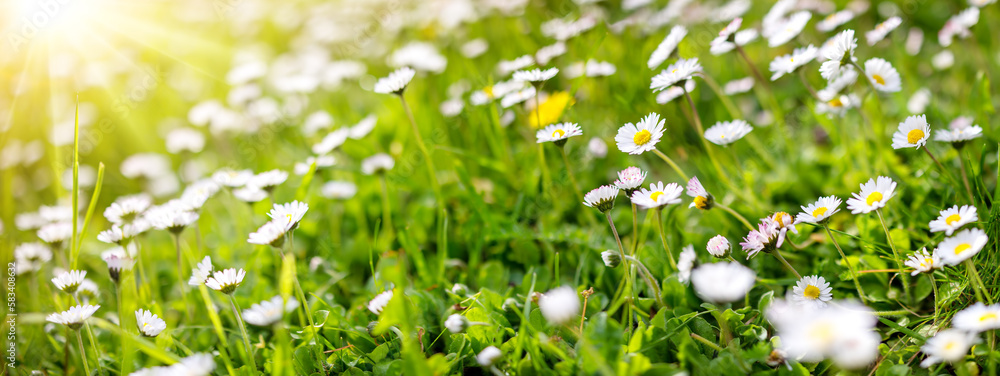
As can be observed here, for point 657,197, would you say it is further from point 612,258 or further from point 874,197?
point 874,197

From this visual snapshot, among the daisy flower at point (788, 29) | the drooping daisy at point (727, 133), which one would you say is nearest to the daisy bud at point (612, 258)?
the drooping daisy at point (727, 133)

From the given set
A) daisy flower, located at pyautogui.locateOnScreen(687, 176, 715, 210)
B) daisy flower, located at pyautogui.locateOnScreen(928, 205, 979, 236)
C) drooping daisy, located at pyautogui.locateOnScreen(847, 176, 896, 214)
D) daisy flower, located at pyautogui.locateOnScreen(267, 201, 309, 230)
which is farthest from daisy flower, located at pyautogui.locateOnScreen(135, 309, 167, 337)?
daisy flower, located at pyautogui.locateOnScreen(928, 205, 979, 236)

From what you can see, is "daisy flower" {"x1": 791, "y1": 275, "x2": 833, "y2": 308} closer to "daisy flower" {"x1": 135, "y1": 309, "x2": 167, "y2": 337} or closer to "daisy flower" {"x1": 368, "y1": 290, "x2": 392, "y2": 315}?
"daisy flower" {"x1": 368, "y1": 290, "x2": 392, "y2": 315}

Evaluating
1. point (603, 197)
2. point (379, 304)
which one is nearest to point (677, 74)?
point (603, 197)

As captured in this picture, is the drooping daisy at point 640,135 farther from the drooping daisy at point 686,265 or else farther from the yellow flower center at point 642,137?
the drooping daisy at point 686,265

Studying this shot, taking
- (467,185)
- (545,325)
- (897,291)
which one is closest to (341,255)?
(467,185)

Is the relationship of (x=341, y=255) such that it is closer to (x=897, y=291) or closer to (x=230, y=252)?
(x=230, y=252)
